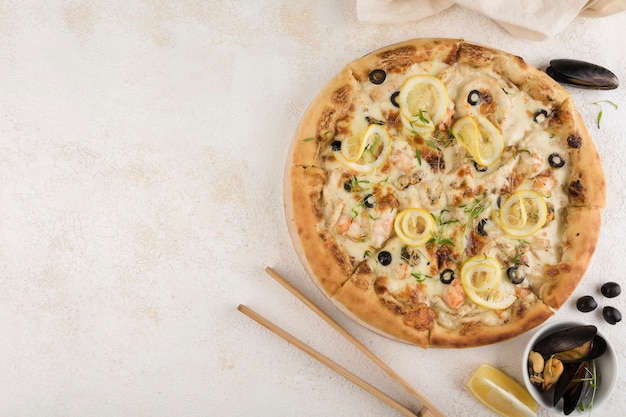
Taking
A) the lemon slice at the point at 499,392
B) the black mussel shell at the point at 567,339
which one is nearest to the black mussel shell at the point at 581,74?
the black mussel shell at the point at 567,339

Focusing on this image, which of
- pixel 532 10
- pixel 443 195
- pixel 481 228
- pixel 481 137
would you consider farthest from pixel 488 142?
pixel 532 10

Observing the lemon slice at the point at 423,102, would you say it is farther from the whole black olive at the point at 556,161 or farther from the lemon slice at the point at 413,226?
the whole black olive at the point at 556,161

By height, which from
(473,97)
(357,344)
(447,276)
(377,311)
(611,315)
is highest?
(473,97)

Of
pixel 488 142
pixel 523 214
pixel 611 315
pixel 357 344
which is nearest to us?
pixel 523 214

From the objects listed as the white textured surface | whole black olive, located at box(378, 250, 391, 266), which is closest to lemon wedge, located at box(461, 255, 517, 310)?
whole black olive, located at box(378, 250, 391, 266)

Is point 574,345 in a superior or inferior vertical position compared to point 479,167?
inferior

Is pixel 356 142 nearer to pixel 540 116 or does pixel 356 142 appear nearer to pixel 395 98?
pixel 395 98
